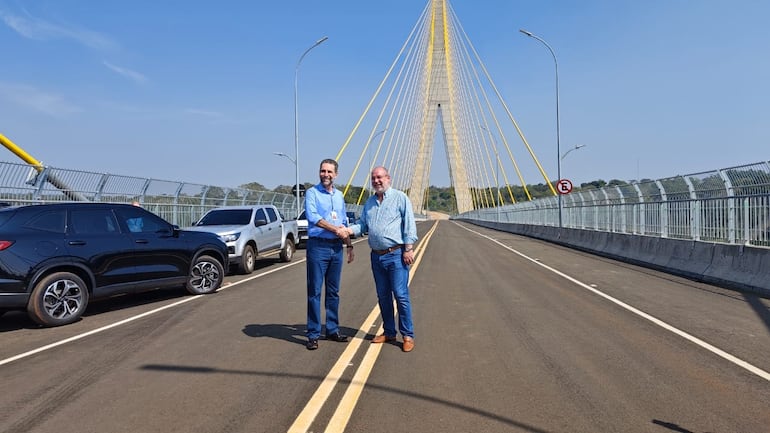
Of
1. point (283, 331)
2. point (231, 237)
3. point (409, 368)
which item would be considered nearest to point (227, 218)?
point (231, 237)

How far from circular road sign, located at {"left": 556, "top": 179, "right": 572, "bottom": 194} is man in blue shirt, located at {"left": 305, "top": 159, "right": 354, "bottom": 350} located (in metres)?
24.8

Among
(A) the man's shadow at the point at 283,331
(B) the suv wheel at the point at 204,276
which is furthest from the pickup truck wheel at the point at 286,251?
(A) the man's shadow at the point at 283,331

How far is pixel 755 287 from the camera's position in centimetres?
1057

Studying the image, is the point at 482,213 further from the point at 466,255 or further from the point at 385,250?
the point at 385,250

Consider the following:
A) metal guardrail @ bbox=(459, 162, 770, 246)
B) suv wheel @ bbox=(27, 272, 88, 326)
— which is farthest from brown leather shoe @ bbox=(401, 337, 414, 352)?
metal guardrail @ bbox=(459, 162, 770, 246)

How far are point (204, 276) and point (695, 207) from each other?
11.2 metres

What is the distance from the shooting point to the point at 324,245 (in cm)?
623

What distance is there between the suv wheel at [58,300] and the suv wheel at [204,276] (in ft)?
7.49

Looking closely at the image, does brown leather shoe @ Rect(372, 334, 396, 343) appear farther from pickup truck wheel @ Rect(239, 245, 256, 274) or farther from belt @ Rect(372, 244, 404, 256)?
pickup truck wheel @ Rect(239, 245, 256, 274)

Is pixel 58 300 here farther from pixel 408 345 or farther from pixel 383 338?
pixel 408 345

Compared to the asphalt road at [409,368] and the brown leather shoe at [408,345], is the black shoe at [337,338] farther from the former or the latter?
the brown leather shoe at [408,345]

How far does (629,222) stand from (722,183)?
19.0 feet

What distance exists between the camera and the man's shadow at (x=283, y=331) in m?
6.71

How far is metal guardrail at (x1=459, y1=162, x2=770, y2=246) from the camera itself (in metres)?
11.5
